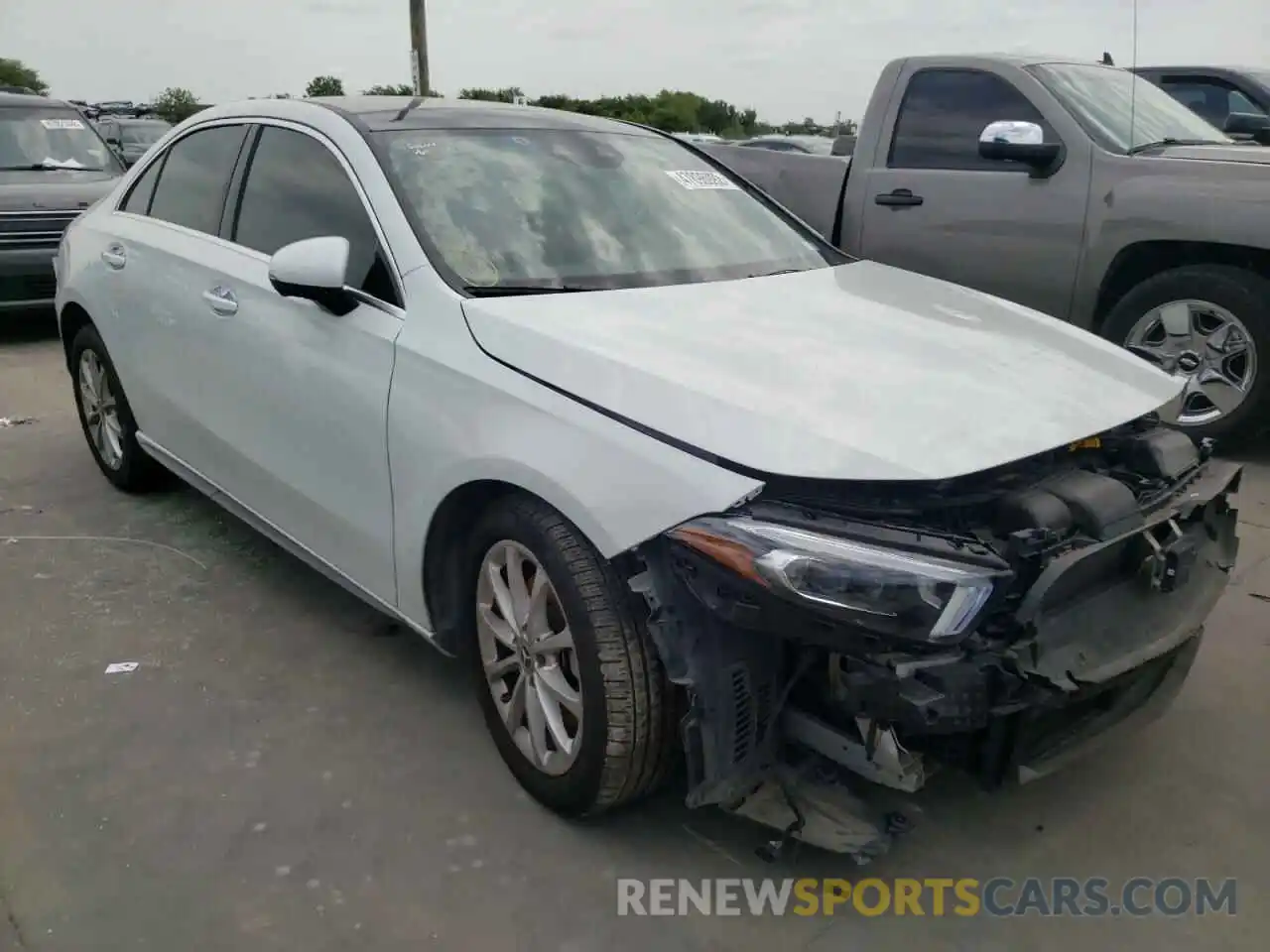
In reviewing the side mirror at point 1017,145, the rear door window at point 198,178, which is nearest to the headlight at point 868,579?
the rear door window at point 198,178

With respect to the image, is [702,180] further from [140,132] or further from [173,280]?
[140,132]

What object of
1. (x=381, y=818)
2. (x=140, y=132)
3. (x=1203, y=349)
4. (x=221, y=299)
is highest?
(x=140, y=132)

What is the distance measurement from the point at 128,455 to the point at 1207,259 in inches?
200

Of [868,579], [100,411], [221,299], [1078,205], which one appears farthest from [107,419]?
[1078,205]

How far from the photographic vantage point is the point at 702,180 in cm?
376

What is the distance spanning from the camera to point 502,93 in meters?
24.0

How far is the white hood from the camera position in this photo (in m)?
2.24

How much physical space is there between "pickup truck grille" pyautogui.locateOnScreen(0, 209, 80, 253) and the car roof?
17.3ft

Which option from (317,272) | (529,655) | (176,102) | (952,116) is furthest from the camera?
(176,102)

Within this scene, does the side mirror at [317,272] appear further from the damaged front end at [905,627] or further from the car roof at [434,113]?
the damaged front end at [905,627]

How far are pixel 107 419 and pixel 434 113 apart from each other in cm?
236

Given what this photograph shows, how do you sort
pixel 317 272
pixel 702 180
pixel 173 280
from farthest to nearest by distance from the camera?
pixel 173 280
pixel 702 180
pixel 317 272

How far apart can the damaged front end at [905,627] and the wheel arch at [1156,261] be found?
10.9 feet

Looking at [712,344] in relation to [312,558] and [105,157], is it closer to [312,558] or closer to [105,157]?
[312,558]
